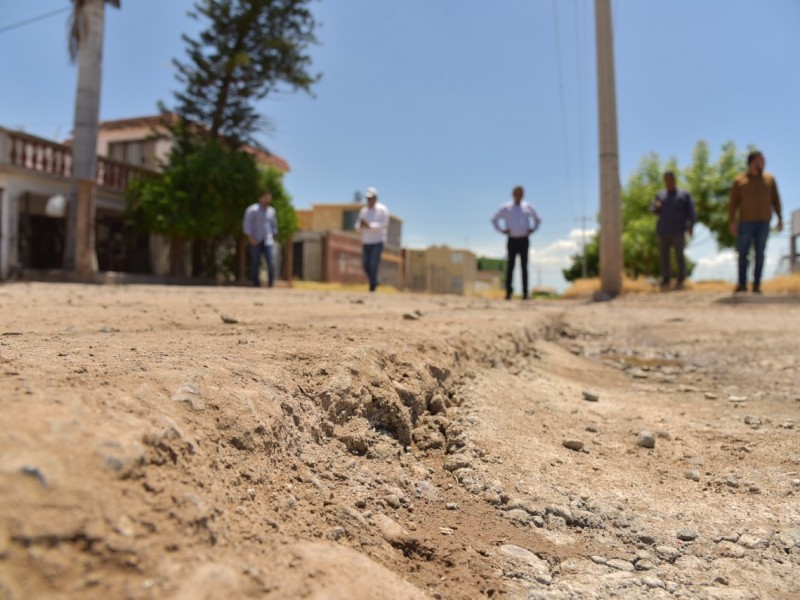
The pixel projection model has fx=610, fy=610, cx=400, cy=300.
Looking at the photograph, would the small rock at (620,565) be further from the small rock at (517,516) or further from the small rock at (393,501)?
the small rock at (393,501)

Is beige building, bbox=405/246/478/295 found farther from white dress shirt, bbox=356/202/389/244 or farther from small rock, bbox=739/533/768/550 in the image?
small rock, bbox=739/533/768/550

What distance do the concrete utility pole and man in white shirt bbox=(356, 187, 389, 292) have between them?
339 centimetres

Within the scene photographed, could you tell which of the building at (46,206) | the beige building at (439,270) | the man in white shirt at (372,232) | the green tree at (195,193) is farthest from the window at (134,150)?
the beige building at (439,270)

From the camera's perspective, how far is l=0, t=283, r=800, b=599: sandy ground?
89 cm

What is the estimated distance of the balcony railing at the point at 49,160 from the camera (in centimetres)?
1195

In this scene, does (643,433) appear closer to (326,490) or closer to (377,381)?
(377,381)

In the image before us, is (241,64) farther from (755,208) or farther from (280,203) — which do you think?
(755,208)

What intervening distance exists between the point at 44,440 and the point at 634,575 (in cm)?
123

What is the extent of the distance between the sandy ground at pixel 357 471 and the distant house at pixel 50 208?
36.0 ft

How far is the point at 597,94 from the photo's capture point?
960cm

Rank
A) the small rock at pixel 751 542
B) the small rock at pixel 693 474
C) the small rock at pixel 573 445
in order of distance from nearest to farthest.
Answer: the small rock at pixel 751 542 < the small rock at pixel 693 474 < the small rock at pixel 573 445

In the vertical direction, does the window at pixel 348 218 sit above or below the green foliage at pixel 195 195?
above

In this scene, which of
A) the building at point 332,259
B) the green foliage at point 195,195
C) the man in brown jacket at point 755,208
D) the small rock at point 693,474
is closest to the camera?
the small rock at point 693,474

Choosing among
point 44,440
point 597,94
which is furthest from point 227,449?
point 597,94
